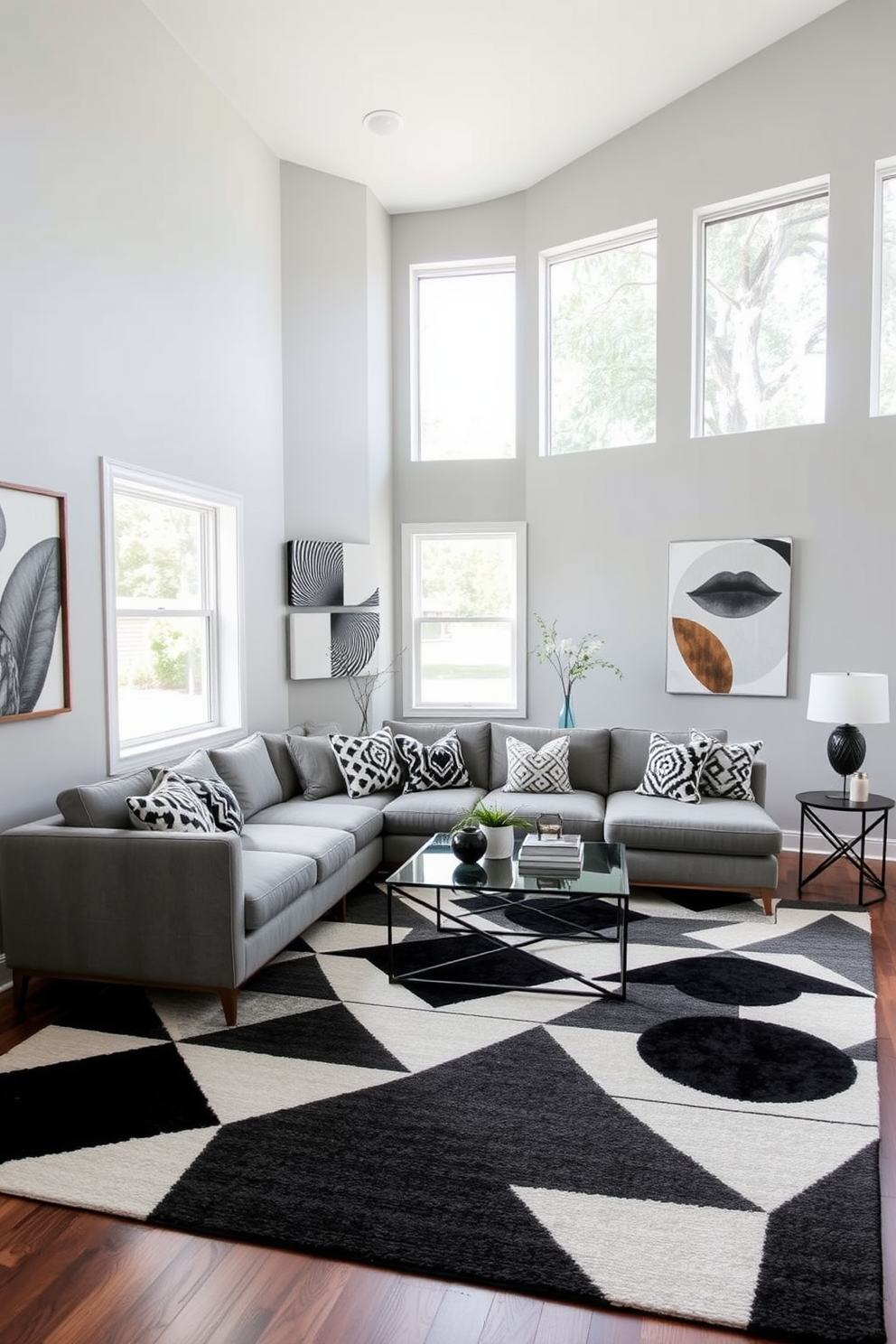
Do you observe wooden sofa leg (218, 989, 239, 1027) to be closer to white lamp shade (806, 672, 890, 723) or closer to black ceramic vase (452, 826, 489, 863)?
black ceramic vase (452, 826, 489, 863)

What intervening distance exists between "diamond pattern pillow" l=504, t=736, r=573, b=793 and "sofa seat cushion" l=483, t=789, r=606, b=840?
0.18ft

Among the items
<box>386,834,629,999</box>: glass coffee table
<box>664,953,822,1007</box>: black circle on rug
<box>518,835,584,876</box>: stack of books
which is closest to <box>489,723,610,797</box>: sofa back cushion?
<box>386,834,629,999</box>: glass coffee table

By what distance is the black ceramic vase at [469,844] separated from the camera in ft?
12.3

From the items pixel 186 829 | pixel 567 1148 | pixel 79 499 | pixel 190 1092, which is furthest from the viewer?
pixel 79 499

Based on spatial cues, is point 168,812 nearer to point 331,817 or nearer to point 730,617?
point 331,817

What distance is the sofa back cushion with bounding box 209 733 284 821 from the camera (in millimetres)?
4574

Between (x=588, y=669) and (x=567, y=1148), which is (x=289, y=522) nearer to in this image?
(x=588, y=669)

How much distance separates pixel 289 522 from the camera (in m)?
6.02

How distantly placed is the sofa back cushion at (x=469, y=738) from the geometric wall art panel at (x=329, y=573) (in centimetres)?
95

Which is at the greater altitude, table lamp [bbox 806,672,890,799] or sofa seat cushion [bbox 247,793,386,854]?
table lamp [bbox 806,672,890,799]

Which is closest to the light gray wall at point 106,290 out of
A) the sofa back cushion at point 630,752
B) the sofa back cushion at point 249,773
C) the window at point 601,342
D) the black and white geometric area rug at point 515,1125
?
the sofa back cushion at point 249,773

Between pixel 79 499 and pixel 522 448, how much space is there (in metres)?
3.37

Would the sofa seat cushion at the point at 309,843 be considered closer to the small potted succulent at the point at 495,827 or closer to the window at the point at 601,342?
the small potted succulent at the point at 495,827

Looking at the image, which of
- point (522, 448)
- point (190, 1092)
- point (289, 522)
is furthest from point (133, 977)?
point (522, 448)
